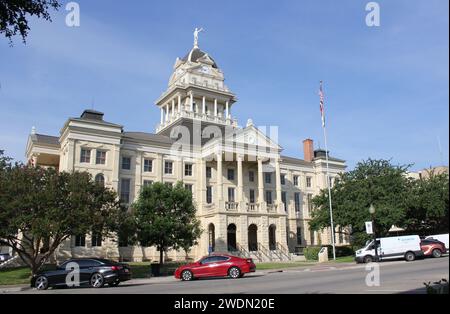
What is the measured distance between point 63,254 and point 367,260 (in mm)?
28998

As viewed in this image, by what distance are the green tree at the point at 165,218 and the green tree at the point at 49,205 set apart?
3.40 m

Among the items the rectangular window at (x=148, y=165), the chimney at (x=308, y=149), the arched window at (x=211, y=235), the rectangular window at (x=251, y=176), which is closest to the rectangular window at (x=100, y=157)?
the rectangular window at (x=148, y=165)

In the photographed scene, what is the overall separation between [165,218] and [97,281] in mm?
12626

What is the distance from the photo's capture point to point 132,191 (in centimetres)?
4834

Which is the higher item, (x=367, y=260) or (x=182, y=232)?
(x=182, y=232)

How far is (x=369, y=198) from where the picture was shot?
4238 centimetres

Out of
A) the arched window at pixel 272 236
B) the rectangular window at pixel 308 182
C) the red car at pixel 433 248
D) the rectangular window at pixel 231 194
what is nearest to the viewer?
the red car at pixel 433 248

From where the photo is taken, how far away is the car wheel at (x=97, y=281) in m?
20.6

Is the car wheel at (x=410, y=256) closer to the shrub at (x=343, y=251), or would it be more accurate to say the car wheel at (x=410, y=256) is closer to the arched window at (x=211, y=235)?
the shrub at (x=343, y=251)

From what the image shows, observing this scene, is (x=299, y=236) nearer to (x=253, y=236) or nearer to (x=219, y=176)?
(x=253, y=236)

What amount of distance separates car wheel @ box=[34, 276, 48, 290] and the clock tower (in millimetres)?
40493

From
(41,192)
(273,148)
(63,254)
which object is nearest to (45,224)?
(41,192)

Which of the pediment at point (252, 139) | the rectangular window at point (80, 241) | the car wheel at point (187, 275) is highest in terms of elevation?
the pediment at point (252, 139)
